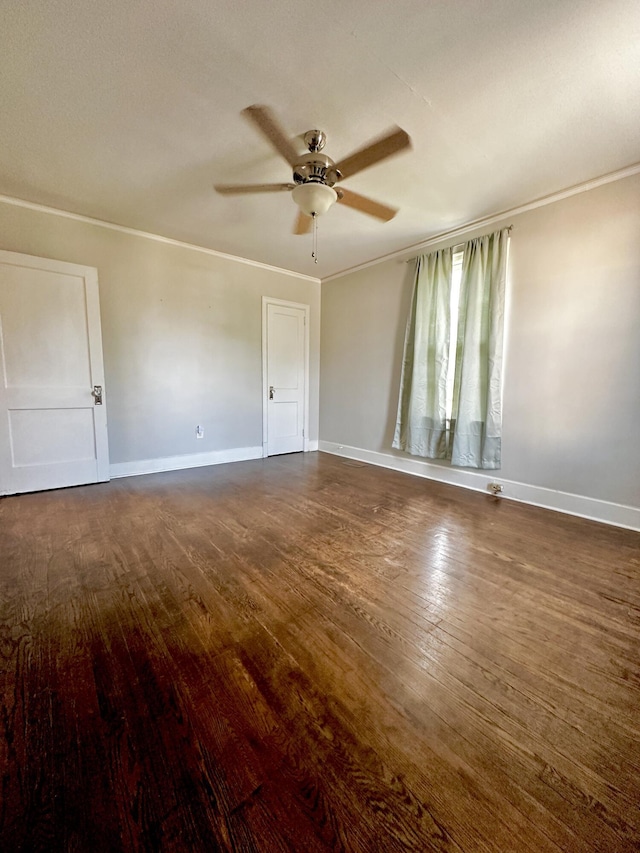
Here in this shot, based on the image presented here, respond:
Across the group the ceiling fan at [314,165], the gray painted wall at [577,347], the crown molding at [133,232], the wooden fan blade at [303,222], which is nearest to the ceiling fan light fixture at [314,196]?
the ceiling fan at [314,165]

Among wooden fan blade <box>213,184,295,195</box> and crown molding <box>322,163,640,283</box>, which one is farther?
crown molding <box>322,163,640,283</box>

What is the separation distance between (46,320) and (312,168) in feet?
9.11

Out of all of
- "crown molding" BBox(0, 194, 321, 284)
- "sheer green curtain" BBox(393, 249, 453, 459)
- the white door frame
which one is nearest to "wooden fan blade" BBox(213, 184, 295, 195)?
"crown molding" BBox(0, 194, 321, 284)

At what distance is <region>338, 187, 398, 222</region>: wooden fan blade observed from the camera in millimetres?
2330

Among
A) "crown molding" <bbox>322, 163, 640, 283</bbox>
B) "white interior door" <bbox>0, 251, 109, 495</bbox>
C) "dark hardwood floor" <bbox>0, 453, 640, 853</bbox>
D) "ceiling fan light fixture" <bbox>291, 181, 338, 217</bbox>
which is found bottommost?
"dark hardwood floor" <bbox>0, 453, 640, 853</bbox>

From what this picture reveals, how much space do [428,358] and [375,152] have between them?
2.19 meters

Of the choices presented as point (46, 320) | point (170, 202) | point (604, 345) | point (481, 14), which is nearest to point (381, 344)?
point (604, 345)

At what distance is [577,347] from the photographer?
277cm

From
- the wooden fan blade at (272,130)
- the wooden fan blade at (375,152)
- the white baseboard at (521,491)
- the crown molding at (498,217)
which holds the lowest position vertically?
the white baseboard at (521,491)

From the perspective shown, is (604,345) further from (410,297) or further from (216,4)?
(216,4)

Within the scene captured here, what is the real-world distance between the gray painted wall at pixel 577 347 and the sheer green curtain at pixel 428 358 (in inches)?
24.1

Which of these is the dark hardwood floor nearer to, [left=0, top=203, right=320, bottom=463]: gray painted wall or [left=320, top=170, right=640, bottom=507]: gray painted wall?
[left=320, top=170, right=640, bottom=507]: gray painted wall

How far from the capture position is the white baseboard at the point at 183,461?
3752 millimetres

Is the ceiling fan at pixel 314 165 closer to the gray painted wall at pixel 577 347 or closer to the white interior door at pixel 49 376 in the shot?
the gray painted wall at pixel 577 347
